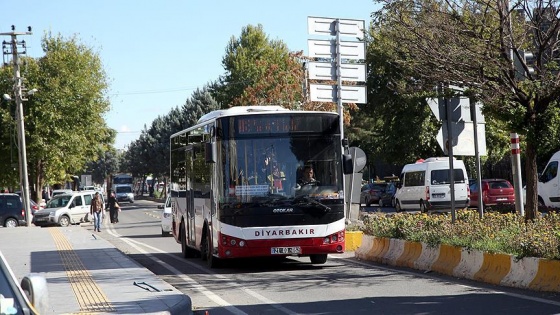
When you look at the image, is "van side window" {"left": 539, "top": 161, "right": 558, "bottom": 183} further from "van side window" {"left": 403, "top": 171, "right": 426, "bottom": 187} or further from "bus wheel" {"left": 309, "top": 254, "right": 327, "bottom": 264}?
"bus wheel" {"left": 309, "top": 254, "right": 327, "bottom": 264}

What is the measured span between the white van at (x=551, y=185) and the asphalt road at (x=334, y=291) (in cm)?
1764

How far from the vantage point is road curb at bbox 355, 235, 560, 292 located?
43.9ft

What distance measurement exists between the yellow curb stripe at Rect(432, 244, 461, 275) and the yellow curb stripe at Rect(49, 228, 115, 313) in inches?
232

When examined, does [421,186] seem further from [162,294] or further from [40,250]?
[162,294]

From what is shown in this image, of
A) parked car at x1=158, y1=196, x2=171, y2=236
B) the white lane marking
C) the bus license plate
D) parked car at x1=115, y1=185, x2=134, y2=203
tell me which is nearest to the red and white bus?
the bus license plate

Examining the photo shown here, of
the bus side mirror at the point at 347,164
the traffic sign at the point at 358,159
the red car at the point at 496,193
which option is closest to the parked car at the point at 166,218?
the traffic sign at the point at 358,159

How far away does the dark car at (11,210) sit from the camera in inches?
1887

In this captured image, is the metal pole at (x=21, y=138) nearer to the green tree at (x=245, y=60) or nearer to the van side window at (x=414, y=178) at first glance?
the van side window at (x=414, y=178)

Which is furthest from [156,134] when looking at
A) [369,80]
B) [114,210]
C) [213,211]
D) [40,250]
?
[213,211]

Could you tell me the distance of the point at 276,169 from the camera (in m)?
18.1

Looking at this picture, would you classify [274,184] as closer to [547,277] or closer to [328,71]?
[547,277]

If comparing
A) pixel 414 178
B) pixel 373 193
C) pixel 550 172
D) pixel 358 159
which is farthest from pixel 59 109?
pixel 358 159

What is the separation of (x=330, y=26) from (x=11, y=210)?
27.3 meters

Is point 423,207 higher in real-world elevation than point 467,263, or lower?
higher
